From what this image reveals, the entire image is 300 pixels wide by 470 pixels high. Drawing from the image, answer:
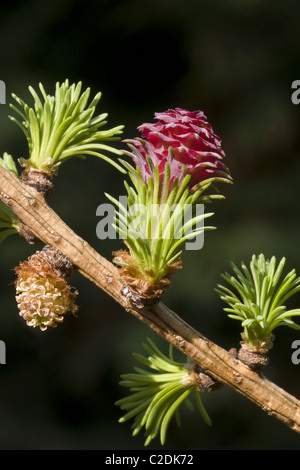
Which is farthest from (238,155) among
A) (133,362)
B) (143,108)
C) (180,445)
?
(180,445)

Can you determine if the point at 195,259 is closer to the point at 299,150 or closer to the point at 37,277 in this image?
the point at 299,150

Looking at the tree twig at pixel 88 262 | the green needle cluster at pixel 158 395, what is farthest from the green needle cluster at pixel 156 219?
the green needle cluster at pixel 158 395

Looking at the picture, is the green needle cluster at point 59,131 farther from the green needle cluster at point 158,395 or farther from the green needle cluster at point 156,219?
the green needle cluster at point 158,395

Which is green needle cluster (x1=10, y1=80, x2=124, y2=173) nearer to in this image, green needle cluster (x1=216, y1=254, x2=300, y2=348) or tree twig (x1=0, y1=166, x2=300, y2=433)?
tree twig (x1=0, y1=166, x2=300, y2=433)

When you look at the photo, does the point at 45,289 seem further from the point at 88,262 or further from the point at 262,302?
the point at 262,302

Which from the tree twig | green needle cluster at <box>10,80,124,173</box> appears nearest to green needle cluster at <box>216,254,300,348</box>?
the tree twig

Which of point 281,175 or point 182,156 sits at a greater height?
point 281,175
